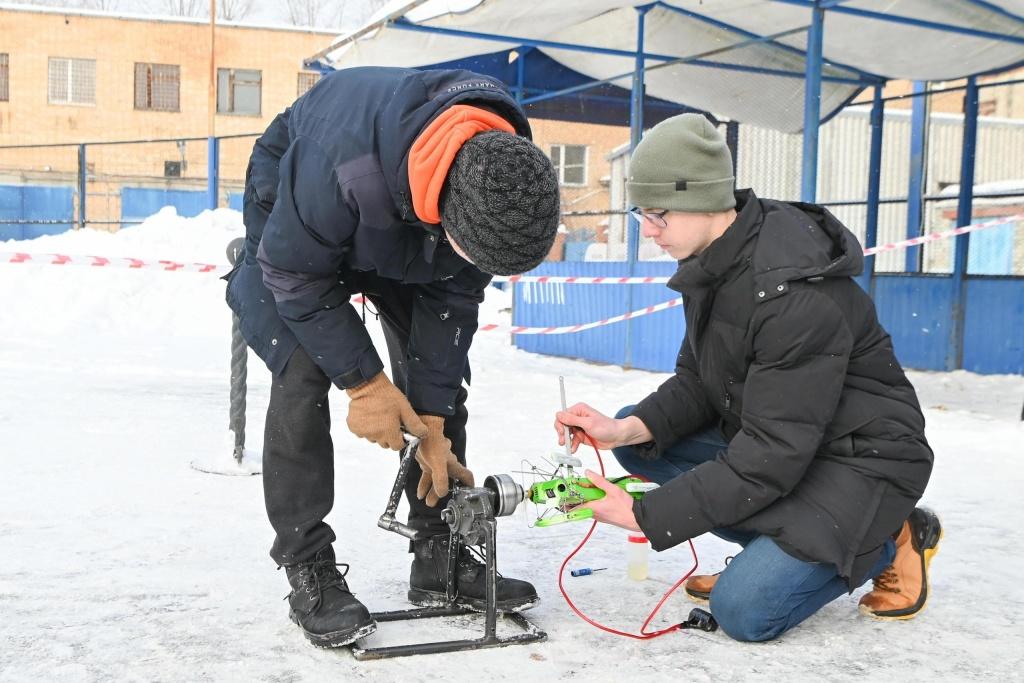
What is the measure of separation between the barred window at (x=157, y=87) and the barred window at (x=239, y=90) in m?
1.24

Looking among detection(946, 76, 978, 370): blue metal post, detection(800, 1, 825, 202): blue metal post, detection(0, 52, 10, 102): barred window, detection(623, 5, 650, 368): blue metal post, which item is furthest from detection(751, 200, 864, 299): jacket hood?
detection(0, 52, 10, 102): barred window

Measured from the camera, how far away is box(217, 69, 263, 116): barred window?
28.9 m

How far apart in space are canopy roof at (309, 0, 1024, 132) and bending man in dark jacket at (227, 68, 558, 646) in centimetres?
572

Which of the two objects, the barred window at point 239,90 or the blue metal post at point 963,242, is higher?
the barred window at point 239,90

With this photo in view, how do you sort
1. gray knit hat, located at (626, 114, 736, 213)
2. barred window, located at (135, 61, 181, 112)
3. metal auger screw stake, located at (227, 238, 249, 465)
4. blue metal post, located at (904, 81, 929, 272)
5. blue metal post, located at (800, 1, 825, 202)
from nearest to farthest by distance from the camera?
gray knit hat, located at (626, 114, 736, 213) → metal auger screw stake, located at (227, 238, 249, 465) → blue metal post, located at (800, 1, 825, 202) → blue metal post, located at (904, 81, 929, 272) → barred window, located at (135, 61, 181, 112)

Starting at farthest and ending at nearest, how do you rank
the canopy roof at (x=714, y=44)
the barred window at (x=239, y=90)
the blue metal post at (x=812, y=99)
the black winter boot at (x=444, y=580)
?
the barred window at (x=239, y=90) → the canopy roof at (x=714, y=44) → the blue metal post at (x=812, y=99) → the black winter boot at (x=444, y=580)

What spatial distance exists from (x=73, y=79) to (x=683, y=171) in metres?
28.6

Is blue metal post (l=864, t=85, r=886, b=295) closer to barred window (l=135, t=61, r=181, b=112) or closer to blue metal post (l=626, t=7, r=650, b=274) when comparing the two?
blue metal post (l=626, t=7, r=650, b=274)

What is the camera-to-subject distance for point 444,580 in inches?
115

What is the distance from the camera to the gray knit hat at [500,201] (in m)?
2.14

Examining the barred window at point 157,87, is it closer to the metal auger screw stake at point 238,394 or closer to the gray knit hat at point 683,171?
the metal auger screw stake at point 238,394

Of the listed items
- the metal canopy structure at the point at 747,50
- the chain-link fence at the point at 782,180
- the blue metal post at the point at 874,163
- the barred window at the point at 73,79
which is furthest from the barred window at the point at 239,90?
the blue metal post at the point at 874,163

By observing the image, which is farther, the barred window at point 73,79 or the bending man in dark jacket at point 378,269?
the barred window at point 73,79

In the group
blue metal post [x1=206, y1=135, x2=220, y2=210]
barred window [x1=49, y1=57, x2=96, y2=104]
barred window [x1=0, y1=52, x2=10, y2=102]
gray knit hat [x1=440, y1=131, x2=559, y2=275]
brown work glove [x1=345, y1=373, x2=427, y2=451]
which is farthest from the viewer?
barred window [x1=49, y1=57, x2=96, y2=104]
